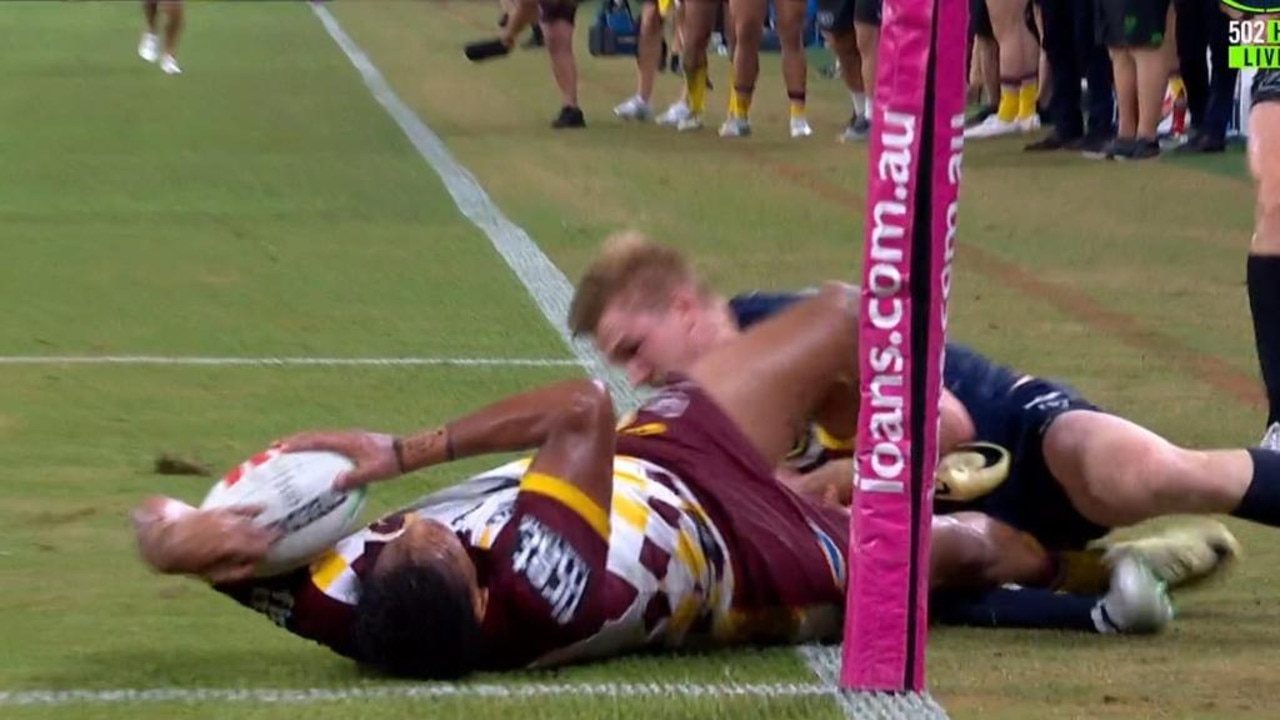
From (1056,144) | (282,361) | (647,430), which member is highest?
(647,430)

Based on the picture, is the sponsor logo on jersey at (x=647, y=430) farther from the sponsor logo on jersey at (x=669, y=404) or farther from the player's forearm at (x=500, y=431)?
the player's forearm at (x=500, y=431)

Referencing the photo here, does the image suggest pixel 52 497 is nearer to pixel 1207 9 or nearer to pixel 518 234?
pixel 518 234

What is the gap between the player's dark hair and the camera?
13.0 ft

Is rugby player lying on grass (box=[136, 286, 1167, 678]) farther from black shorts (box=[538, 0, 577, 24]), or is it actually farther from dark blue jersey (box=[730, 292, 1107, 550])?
black shorts (box=[538, 0, 577, 24])

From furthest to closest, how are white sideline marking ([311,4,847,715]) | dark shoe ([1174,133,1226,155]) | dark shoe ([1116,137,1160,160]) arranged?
dark shoe ([1174,133,1226,155]) < dark shoe ([1116,137,1160,160]) < white sideline marking ([311,4,847,715])

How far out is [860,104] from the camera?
16.4m

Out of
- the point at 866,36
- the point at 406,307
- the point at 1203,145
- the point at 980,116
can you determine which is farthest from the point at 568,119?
the point at 406,307

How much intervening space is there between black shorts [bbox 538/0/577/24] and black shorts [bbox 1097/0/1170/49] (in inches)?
159

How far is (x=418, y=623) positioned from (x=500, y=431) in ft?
1.20

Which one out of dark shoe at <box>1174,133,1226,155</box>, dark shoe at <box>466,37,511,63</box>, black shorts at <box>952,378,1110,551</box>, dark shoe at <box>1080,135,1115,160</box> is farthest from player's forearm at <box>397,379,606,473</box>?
dark shoe at <box>466,37,511,63</box>

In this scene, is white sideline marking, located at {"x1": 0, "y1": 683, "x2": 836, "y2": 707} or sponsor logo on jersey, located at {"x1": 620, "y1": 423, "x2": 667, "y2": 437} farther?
sponsor logo on jersey, located at {"x1": 620, "y1": 423, "x2": 667, "y2": 437}

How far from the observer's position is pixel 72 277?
9.62 meters

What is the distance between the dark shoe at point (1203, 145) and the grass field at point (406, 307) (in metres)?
0.90

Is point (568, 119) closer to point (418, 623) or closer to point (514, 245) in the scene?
point (514, 245)
